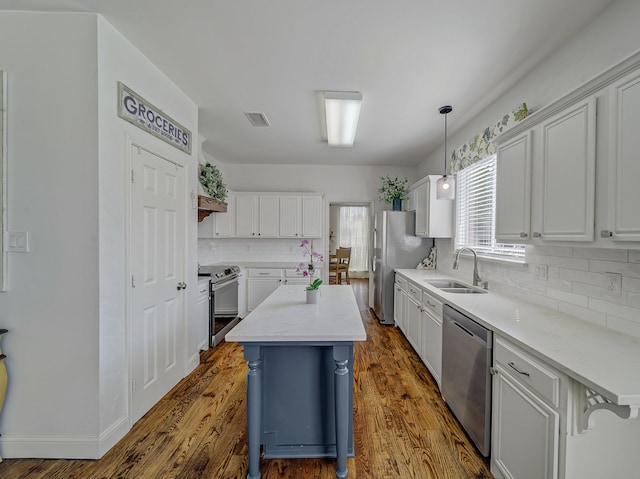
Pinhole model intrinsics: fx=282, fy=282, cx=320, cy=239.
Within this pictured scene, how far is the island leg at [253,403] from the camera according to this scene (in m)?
1.50

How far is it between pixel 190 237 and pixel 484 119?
127 inches

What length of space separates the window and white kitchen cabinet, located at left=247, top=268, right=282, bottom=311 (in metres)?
2.79

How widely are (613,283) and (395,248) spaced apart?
9.23ft

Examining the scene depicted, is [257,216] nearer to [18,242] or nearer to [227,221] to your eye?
[227,221]

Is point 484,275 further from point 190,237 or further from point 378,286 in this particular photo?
point 190,237

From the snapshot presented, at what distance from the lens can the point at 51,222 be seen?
5.73 feet

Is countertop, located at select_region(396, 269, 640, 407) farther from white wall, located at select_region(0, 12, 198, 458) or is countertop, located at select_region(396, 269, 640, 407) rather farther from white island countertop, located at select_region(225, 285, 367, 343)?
white wall, located at select_region(0, 12, 198, 458)

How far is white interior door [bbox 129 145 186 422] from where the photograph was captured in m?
2.07

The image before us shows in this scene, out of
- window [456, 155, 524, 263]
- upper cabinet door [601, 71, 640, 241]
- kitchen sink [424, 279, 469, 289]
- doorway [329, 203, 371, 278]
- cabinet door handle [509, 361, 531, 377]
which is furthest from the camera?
doorway [329, 203, 371, 278]

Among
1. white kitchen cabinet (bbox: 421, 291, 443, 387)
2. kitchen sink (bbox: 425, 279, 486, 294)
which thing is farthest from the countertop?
kitchen sink (bbox: 425, 279, 486, 294)

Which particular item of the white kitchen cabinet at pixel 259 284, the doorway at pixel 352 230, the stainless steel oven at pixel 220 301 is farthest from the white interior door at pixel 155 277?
the doorway at pixel 352 230

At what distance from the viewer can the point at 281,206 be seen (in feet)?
16.2

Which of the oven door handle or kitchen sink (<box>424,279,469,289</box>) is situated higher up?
kitchen sink (<box>424,279,469,289</box>)

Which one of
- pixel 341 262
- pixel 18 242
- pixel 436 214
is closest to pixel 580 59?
pixel 436 214
